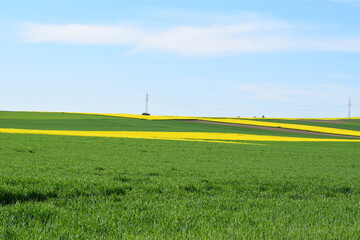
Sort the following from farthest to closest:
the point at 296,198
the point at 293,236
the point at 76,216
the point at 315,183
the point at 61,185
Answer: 1. the point at 315,183
2. the point at 296,198
3. the point at 61,185
4. the point at 76,216
5. the point at 293,236

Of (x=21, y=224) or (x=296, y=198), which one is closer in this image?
(x=21, y=224)

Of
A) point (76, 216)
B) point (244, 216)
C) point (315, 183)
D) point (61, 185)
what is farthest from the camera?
point (315, 183)

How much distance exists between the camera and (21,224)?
24.7 ft

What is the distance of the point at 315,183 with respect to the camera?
561 inches

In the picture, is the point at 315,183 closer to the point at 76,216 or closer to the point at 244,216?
the point at 244,216

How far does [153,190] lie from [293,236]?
4944 millimetres

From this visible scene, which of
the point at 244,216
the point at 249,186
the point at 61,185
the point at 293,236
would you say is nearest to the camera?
the point at 293,236

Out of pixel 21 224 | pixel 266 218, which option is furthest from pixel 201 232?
pixel 21 224

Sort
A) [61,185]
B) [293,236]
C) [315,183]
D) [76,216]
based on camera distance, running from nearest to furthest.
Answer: [293,236]
[76,216]
[61,185]
[315,183]

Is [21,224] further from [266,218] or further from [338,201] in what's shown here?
[338,201]

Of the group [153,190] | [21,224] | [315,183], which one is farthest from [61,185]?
[315,183]

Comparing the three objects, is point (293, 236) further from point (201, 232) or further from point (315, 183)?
point (315, 183)

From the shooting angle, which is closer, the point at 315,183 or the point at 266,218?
the point at 266,218

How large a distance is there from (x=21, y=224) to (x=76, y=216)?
1.08 metres
